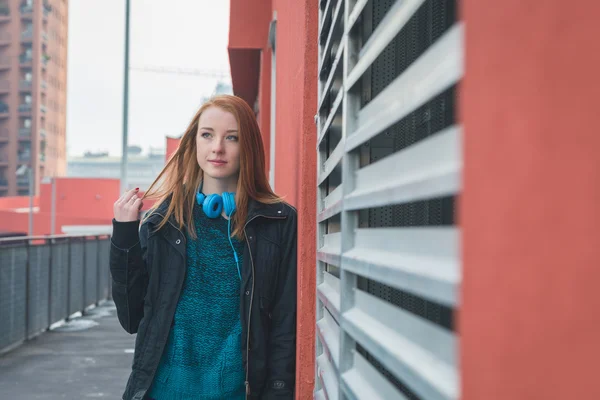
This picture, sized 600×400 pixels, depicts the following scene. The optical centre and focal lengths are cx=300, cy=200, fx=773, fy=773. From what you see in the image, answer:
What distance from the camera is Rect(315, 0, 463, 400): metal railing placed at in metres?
0.73

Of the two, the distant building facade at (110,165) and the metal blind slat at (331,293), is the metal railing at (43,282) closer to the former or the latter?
the metal blind slat at (331,293)

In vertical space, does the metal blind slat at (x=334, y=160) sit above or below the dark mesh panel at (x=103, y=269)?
above

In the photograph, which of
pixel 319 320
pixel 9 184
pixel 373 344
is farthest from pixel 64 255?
pixel 9 184

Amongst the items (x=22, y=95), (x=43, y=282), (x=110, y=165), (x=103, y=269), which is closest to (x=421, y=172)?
(x=43, y=282)

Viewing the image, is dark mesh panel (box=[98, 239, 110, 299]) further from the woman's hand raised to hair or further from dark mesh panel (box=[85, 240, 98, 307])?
the woman's hand raised to hair

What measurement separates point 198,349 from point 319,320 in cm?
78

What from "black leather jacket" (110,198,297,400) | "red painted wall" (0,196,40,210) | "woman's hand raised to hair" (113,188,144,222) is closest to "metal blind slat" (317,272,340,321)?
"black leather jacket" (110,198,297,400)

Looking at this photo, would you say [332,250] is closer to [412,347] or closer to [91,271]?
[412,347]

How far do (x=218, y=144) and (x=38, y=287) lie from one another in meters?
7.59

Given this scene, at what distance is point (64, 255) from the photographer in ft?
37.5

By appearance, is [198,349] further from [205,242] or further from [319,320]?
[319,320]

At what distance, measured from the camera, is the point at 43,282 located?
33.3 ft

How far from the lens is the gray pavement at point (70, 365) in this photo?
21.6 feet

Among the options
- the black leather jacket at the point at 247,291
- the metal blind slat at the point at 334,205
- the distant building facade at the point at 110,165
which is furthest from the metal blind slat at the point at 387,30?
the distant building facade at the point at 110,165
